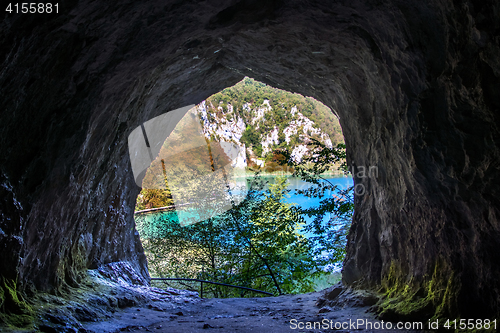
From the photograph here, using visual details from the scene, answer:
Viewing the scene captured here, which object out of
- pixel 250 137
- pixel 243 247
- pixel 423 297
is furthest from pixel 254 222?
pixel 250 137

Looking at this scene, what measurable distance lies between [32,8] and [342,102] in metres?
4.69

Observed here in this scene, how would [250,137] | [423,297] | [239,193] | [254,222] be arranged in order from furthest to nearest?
[250,137] < [239,193] < [254,222] < [423,297]

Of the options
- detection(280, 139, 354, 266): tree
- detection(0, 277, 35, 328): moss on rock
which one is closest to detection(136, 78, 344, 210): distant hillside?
detection(280, 139, 354, 266): tree

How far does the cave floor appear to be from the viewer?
3.65 metres

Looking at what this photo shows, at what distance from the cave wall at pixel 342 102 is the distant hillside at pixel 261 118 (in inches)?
1311

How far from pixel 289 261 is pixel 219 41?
721 cm

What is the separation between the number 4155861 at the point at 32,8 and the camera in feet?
6.36

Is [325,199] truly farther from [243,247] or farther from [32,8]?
[32,8]

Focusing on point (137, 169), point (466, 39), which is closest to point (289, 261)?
point (137, 169)

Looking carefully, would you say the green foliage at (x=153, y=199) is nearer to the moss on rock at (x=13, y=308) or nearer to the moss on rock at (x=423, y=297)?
the moss on rock at (x=13, y=308)

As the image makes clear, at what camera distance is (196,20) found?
3.59 meters

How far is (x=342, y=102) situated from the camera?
548cm

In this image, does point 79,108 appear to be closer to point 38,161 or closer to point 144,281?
point 38,161

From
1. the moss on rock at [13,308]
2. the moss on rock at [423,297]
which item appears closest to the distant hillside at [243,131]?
the moss on rock at [423,297]
